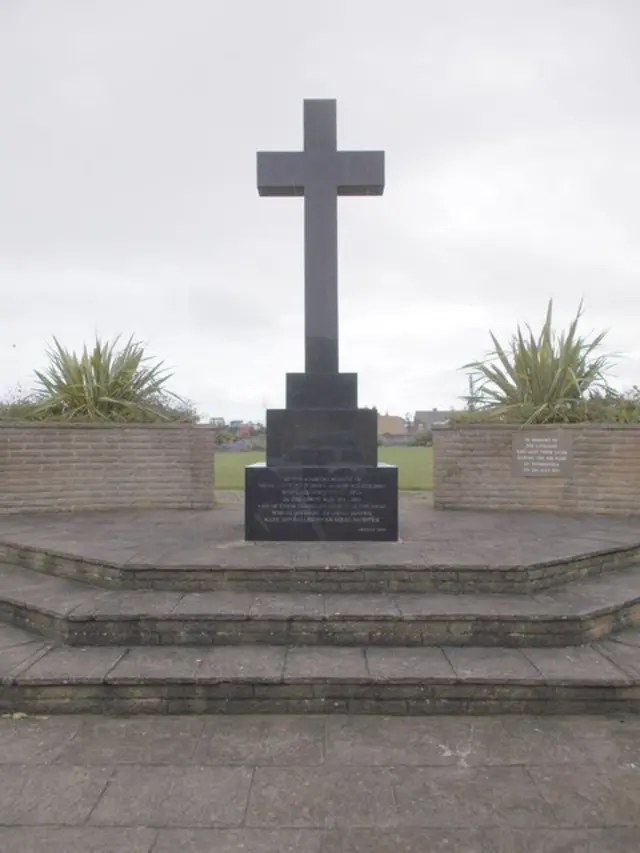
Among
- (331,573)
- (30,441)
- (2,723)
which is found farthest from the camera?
(30,441)

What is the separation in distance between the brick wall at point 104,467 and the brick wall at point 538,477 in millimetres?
2967

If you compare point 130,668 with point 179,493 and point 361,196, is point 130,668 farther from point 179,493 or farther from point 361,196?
point 361,196

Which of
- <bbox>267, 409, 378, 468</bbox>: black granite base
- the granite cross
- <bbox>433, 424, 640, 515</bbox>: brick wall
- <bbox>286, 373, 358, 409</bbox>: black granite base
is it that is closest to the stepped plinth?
<bbox>267, 409, 378, 468</bbox>: black granite base

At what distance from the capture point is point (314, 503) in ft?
15.8

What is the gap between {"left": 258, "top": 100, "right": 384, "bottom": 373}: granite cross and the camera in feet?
17.1

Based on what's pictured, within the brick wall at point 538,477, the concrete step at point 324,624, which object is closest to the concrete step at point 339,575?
the concrete step at point 324,624

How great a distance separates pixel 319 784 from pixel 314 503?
8.78 feet

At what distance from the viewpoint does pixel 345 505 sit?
189 inches

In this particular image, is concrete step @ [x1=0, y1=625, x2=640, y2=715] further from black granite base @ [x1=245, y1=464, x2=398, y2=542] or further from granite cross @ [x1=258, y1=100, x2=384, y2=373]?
granite cross @ [x1=258, y1=100, x2=384, y2=373]

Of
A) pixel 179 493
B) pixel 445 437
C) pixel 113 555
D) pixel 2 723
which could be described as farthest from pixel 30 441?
pixel 445 437

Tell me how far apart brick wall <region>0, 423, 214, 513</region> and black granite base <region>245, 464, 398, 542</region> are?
2261mm

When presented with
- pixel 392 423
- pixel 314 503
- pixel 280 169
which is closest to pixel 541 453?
pixel 314 503

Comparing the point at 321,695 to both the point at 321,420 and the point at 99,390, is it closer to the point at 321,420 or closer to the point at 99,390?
the point at 321,420

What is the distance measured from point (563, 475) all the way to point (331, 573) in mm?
3978
